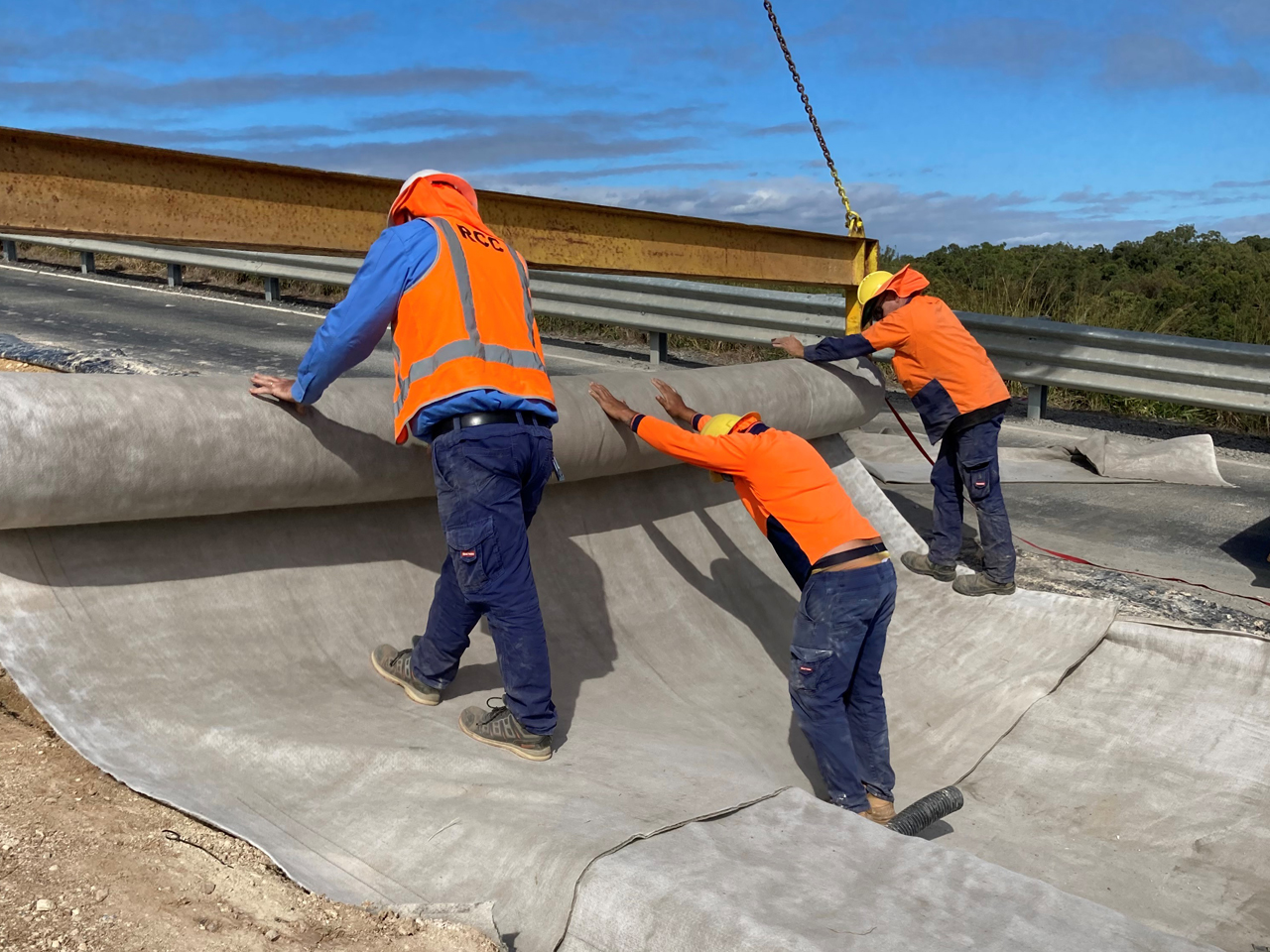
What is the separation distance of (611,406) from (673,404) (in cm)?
36

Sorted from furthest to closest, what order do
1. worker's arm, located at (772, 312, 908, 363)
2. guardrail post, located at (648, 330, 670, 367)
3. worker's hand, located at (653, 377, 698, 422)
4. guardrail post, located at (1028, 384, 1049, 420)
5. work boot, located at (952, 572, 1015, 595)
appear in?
guardrail post, located at (648, 330, 670, 367) < guardrail post, located at (1028, 384, 1049, 420) < worker's arm, located at (772, 312, 908, 363) < work boot, located at (952, 572, 1015, 595) < worker's hand, located at (653, 377, 698, 422)

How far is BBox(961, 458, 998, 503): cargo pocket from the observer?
534 centimetres

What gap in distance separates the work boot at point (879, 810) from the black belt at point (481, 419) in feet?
6.19

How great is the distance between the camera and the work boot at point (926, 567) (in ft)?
18.2

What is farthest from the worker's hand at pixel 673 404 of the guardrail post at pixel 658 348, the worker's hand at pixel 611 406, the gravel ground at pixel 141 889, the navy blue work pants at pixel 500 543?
the guardrail post at pixel 658 348

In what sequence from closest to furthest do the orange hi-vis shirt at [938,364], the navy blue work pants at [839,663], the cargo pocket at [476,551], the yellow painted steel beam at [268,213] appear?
the cargo pocket at [476,551] → the yellow painted steel beam at [268,213] → the navy blue work pants at [839,663] → the orange hi-vis shirt at [938,364]

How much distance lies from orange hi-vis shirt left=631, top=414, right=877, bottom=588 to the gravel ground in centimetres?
202

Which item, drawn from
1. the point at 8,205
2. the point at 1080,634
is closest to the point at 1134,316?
the point at 1080,634

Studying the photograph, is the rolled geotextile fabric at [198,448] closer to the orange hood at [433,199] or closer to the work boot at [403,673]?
the work boot at [403,673]

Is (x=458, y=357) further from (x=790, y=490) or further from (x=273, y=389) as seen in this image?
(x=790, y=490)

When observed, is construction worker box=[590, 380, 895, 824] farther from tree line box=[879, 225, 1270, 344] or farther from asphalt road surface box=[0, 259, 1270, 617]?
tree line box=[879, 225, 1270, 344]

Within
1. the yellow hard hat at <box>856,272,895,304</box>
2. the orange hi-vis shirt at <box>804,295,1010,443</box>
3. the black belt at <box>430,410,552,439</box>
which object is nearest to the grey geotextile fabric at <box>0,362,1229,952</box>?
the black belt at <box>430,410,552,439</box>

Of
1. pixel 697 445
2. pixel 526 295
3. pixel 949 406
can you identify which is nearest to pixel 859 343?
pixel 949 406

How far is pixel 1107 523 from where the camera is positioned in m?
6.35
